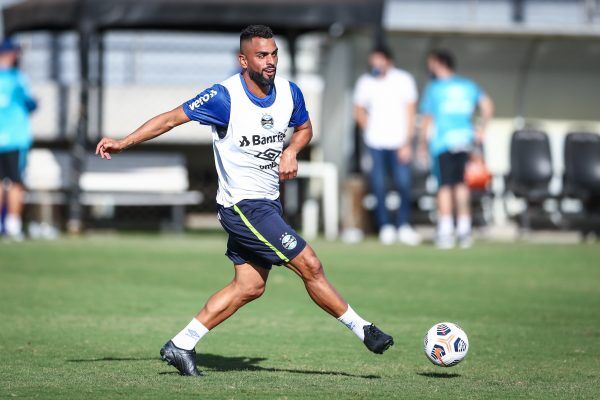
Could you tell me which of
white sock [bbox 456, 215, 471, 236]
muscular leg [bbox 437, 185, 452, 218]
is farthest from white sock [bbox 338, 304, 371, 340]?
white sock [bbox 456, 215, 471, 236]

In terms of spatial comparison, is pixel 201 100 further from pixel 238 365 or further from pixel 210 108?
pixel 238 365

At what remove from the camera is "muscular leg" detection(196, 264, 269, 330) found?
23.3 feet

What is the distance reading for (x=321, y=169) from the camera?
19516mm

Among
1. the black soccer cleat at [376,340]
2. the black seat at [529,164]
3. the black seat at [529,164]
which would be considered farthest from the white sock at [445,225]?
the black soccer cleat at [376,340]

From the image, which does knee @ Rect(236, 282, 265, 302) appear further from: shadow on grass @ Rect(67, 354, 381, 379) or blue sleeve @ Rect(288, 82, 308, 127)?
blue sleeve @ Rect(288, 82, 308, 127)

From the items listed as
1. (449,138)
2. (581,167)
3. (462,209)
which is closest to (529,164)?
(581,167)

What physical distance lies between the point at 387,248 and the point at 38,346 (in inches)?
362

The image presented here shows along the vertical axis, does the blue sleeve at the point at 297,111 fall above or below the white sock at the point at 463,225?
above

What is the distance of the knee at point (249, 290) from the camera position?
7.12 m

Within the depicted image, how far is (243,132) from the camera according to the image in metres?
6.96

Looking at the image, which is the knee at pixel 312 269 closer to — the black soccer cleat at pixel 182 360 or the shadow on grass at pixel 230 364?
the shadow on grass at pixel 230 364

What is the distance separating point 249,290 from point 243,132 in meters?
0.92

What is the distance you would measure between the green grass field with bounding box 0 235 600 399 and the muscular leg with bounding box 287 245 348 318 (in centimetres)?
40

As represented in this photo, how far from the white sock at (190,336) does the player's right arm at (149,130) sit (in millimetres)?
1095
